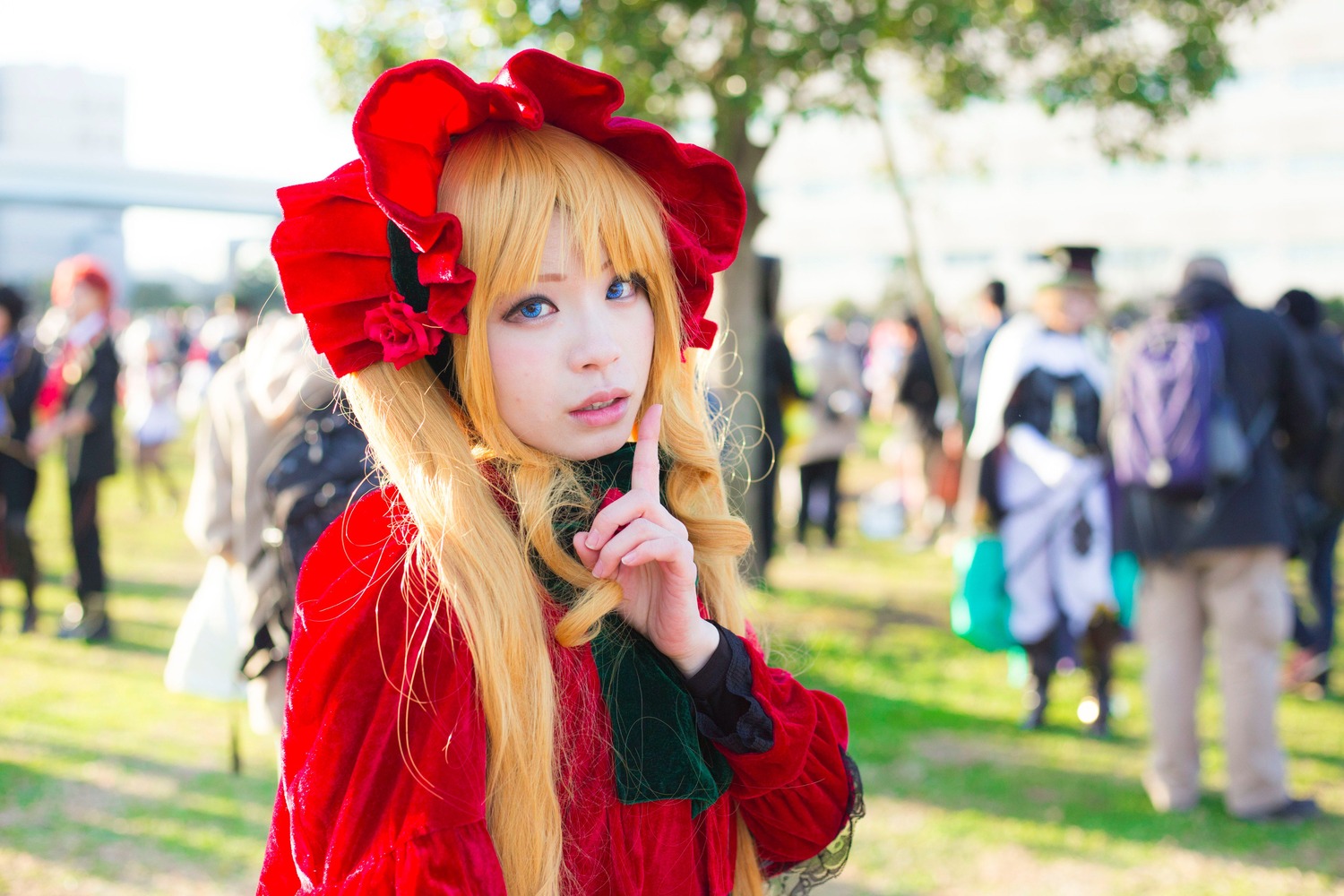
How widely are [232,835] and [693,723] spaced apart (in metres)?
3.32

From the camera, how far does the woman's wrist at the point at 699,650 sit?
4.42 ft

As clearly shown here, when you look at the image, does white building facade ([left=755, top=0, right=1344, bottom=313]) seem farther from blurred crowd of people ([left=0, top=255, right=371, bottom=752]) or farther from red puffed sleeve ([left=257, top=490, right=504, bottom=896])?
red puffed sleeve ([left=257, top=490, right=504, bottom=896])

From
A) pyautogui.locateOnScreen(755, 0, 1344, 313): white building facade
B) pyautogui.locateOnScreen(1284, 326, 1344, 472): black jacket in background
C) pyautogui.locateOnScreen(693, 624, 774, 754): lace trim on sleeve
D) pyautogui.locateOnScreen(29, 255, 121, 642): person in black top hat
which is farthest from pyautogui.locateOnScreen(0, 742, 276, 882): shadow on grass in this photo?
pyautogui.locateOnScreen(755, 0, 1344, 313): white building facade

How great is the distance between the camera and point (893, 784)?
180 inches

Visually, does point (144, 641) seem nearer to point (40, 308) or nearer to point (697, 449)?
point (697, 449)

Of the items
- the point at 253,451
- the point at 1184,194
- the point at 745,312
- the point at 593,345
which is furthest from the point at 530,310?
the point at 1184,194

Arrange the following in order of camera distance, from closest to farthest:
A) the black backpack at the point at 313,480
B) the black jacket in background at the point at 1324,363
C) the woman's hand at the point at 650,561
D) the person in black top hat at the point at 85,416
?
the woman's hand at the point at 650,561 → the black backpack at the point at 313,480 → the black jacket in background at the point at 1324,363 → the person in black top hat at the point at 85,416

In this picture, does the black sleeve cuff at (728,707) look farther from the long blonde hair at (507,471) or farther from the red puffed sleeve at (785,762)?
the long blonde hair at (507,471)

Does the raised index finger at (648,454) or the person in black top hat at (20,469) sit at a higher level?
the raised index finger at (648,454)

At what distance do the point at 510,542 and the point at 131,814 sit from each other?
377 centimetres

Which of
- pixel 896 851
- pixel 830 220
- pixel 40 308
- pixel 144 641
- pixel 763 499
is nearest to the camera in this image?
pixel 896 851

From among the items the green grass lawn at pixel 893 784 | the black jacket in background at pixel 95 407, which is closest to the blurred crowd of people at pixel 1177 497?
the green grass lawn at pixel 893 784

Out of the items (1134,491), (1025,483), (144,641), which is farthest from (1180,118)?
(144,641)

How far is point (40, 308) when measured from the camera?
28.8 metres
